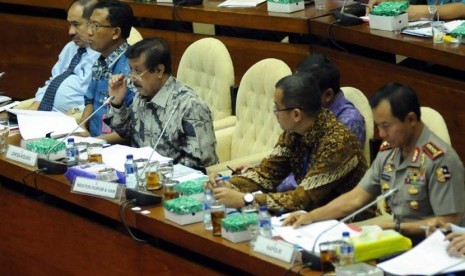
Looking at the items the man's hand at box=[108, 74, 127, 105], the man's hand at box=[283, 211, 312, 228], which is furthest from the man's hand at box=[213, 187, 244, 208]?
the man's hand at box=[108, 74, 127, 105]

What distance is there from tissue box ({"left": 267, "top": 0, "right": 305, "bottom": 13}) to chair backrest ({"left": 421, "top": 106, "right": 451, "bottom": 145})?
1.90 m

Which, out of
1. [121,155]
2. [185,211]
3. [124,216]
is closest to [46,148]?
[121,155]

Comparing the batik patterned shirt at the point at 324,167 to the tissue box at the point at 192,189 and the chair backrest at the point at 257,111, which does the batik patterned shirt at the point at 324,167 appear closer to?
the tissue box at the point at 192,189

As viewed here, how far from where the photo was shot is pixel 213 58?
17.2ft

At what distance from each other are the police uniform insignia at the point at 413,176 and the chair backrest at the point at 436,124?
388mm

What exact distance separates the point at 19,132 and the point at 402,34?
1.77m

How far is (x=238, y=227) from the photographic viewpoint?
3.33 metres

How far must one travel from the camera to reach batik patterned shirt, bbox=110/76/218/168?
4.37 metres

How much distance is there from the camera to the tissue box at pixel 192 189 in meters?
3.75

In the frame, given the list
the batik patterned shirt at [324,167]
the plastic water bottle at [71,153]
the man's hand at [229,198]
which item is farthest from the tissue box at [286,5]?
the man's hand at [229,198]

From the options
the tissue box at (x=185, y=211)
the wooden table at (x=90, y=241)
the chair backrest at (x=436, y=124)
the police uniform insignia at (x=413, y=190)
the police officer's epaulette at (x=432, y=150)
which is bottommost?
the wooden table at (x=90, y=241)

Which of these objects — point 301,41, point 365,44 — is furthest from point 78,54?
point 365,44

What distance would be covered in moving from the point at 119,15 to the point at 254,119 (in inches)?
30.1

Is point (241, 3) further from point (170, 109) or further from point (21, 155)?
point (21, 155)
